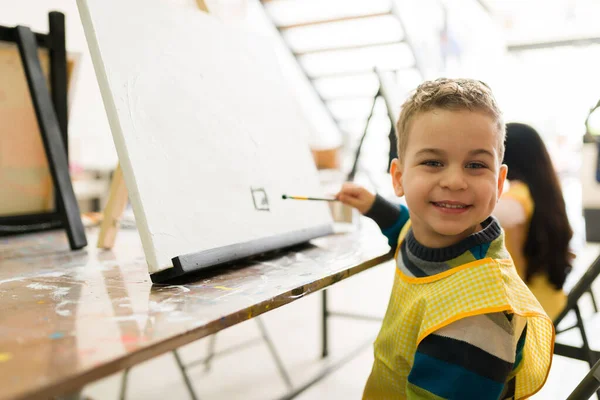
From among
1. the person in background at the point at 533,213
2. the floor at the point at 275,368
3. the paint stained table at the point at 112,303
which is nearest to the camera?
the paint stained table at the point at 112,303

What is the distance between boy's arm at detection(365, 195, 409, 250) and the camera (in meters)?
1.06

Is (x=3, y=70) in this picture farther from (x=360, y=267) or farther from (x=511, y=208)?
(x=511, y=208)

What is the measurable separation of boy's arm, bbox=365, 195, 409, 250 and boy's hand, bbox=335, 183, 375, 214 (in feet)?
0.04

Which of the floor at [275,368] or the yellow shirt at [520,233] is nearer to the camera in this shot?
the yellow shirt at [520,233]

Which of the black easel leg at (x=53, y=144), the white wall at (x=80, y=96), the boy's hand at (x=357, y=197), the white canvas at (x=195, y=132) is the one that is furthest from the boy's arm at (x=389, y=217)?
the white wall at (x=80, y=96)

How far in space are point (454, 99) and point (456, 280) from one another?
0.84 feet

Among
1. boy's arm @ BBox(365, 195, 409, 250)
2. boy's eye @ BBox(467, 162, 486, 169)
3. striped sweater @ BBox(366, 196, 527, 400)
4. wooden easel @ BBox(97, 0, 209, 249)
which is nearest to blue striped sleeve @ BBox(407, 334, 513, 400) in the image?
striped sweater @ BBox(366, 196, 527, 400)

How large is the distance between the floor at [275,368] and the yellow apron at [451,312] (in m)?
0.95

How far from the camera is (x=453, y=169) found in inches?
28.5

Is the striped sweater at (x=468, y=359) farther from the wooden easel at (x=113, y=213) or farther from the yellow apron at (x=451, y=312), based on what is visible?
the wooden easel at (x=113, y=213)

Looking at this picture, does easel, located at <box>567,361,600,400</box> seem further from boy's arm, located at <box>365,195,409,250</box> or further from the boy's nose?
boy's arm, located at <box>365,195,409,250</box>

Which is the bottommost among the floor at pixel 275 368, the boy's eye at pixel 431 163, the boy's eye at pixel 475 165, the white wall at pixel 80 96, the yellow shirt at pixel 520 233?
the floor at pixel 275 368

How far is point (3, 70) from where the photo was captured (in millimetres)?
1149

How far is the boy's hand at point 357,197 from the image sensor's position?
109 centimetres
